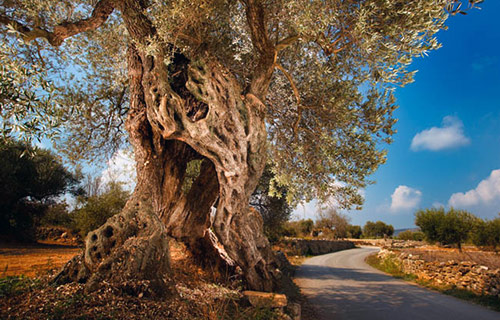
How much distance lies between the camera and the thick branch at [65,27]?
6.30 metres

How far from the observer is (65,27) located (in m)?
6.51

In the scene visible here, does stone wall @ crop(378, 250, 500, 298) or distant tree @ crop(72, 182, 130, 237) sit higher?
distant tree @ crop(72, 182, 130, 237)

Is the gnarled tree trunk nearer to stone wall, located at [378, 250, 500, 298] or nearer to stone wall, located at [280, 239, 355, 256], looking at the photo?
stone wall, located at [378, 250, 500, 298]

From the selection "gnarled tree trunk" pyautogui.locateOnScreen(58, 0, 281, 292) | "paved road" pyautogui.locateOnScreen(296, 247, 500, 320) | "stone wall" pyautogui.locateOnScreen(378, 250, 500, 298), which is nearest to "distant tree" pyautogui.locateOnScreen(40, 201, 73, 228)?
"gnarled tree trunk" pyautogui.locateOnScreen(58, 0, 281, 292)

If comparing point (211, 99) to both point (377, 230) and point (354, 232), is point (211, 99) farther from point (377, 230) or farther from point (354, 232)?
point (377, 230)

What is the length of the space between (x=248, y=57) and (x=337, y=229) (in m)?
50.9

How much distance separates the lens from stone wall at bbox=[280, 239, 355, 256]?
80.5 feet

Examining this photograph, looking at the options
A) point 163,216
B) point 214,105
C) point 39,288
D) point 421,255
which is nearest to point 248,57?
point 214,105

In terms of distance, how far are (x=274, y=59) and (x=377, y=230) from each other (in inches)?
2726

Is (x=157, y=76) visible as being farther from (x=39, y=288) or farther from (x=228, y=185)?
(x=39, y=288)

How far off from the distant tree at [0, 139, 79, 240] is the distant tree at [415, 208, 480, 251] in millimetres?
27632

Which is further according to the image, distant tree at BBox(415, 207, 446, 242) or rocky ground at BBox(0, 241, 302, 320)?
distant tree at BBox(415, 207, 446, 242)

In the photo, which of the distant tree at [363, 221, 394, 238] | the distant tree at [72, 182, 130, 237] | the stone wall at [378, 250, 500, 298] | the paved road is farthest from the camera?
the distant tree at [363, 221, 394, 238]

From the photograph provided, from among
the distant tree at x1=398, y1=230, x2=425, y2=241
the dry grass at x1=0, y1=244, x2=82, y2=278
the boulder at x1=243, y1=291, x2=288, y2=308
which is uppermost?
the distant tree at x1=398, y1=230, x2=425, y2=241
